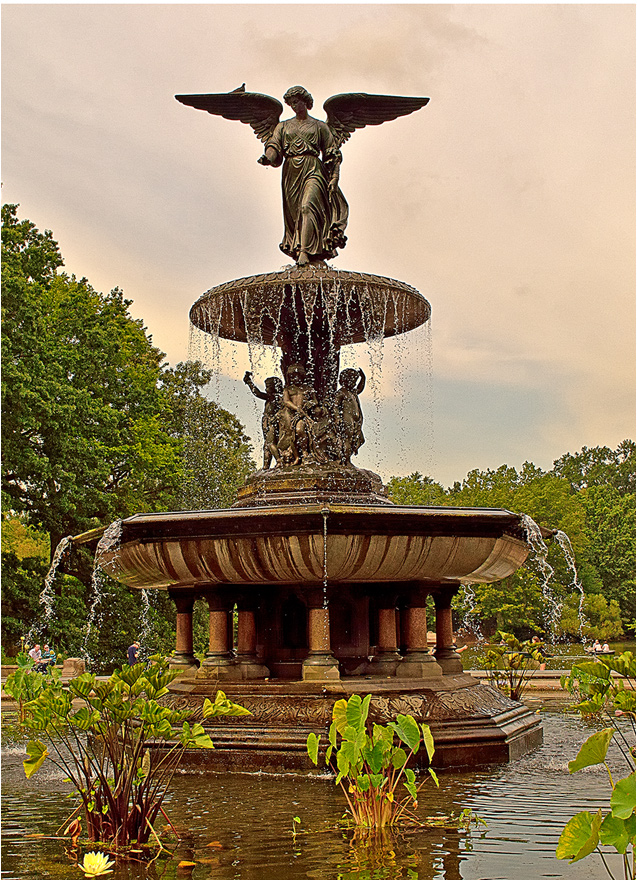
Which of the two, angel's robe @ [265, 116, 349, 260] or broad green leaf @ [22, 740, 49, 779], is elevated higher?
angel's robe @ [265, 116, 349, 260]

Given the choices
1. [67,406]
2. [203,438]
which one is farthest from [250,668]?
[203,438]

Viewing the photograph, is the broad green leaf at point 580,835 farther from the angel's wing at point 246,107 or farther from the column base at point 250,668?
the angel's wing at point 246,107

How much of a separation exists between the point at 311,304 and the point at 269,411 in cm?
130

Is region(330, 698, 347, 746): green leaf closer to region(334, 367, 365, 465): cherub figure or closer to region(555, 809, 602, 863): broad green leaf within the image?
region(555, 809, 602, 863): broad green leaf

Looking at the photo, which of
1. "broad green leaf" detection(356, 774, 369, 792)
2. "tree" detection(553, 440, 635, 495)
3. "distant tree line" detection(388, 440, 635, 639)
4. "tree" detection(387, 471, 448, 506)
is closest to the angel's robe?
"broad green leaf" detection(356, 774, 369, 792)

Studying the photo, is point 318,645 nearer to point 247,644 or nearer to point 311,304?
point 247,644

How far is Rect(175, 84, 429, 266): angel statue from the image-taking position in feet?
35.6

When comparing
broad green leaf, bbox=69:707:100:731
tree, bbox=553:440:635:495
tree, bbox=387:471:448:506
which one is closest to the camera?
broad green leaf, bbox=69:707:100:731

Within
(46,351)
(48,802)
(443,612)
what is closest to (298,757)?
(48,802)

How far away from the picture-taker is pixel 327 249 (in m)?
10.9

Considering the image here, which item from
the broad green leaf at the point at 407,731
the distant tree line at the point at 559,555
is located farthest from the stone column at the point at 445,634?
the distant tree line at the point at 559,555

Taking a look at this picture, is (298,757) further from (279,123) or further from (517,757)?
(279,123)

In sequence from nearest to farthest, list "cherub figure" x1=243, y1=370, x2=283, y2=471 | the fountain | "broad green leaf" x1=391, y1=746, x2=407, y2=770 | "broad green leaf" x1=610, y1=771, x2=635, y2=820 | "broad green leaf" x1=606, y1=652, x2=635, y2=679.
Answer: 1. "broad green leaf" x1=610, y1=771, x2=635, y2=820
2. "broad green leaf" x1=606, y1=652, x2=635, y2=679
3. "broad green leaf" x1=391, y1=746, x2=407, y2=770
4. the fountain
5. "cherub figure" x1=243, y1=370, x2=283, y2=471

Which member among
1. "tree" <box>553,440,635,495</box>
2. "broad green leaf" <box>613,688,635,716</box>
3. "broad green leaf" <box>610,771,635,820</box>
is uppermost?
"tree" <box>553,440,635,495</box>
